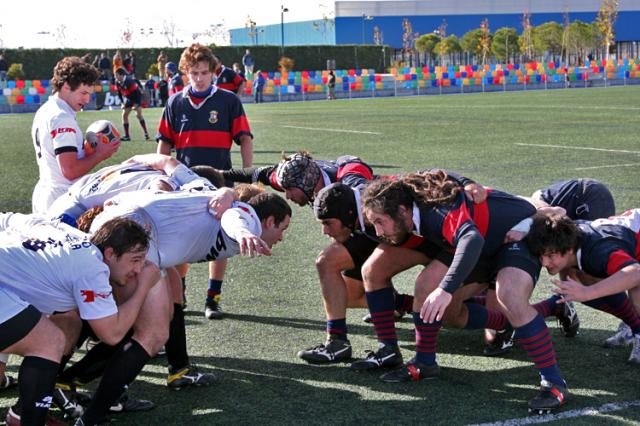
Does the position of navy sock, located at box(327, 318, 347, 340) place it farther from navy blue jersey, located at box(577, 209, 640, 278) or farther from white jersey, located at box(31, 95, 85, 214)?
white jersey, located at box(31, 95, 85, 214)

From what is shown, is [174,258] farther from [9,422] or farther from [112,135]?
[112,135]

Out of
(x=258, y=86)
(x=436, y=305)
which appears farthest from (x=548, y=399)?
(x=258, y=86)

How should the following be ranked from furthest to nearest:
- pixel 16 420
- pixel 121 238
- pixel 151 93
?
1. pixel 151 93
2. pixel 16 420
3. pixel 121 238

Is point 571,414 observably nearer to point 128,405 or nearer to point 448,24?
point 128,405

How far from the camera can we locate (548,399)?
14.6ft

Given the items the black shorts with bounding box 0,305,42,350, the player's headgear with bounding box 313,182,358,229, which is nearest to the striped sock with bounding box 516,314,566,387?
the player's headgear with bounding box 313,182,358,229

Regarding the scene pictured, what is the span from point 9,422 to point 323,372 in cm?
175

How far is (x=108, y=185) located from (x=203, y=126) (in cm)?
201

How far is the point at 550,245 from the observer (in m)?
4.58

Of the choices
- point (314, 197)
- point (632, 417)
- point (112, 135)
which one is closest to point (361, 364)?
point (314, 197)

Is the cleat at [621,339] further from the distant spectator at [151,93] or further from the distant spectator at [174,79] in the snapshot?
the distant spectator at [151,93]

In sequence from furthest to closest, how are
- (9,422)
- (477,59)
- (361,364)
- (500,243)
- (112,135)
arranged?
(477,59) → (112,135) → (361,364) → (500,243) → (9,422)

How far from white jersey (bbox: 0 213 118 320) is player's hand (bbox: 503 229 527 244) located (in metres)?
2.08

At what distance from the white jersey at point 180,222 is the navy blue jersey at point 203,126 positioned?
7.90ft
